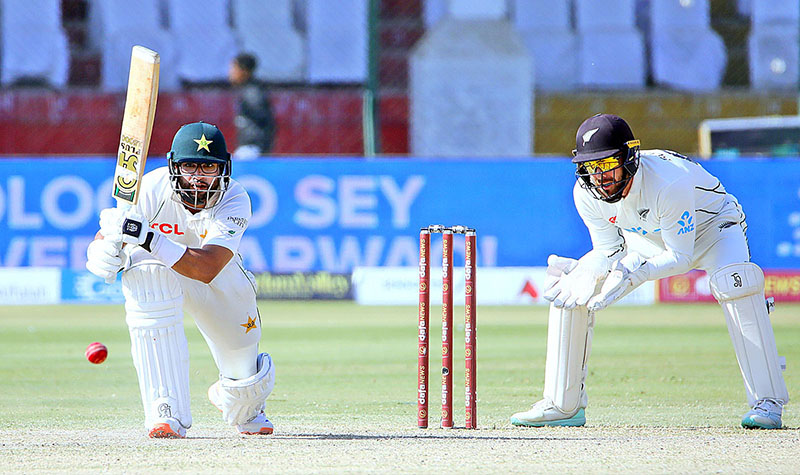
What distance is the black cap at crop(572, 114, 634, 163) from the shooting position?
4.31 m

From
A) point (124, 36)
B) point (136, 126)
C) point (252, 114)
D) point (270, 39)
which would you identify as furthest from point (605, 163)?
point (124, 36)

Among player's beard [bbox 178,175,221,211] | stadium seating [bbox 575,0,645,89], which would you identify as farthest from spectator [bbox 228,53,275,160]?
player's beard [bbox 178,175,221,211]

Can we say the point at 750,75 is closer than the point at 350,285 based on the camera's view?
No

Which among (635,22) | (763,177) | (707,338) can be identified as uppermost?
(635,22)

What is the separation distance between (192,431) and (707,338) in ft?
16.2

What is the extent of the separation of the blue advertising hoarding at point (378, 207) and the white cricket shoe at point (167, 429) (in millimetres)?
6446

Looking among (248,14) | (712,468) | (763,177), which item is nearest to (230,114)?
(248,14)

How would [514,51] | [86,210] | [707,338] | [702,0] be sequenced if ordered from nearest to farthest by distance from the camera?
[707,338] → [86,210] → [514,51] → [702,0]

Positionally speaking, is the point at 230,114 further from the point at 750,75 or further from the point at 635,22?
the point at 750,75

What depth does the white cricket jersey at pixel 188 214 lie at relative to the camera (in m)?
4.32

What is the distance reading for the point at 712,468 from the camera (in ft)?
11.8

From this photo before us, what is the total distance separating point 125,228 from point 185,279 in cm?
40

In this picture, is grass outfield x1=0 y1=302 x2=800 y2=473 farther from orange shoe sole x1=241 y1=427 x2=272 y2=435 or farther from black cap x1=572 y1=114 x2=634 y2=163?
black cap x1=572 y1=114 x2=634 y2=163

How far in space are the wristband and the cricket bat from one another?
0.29 m
